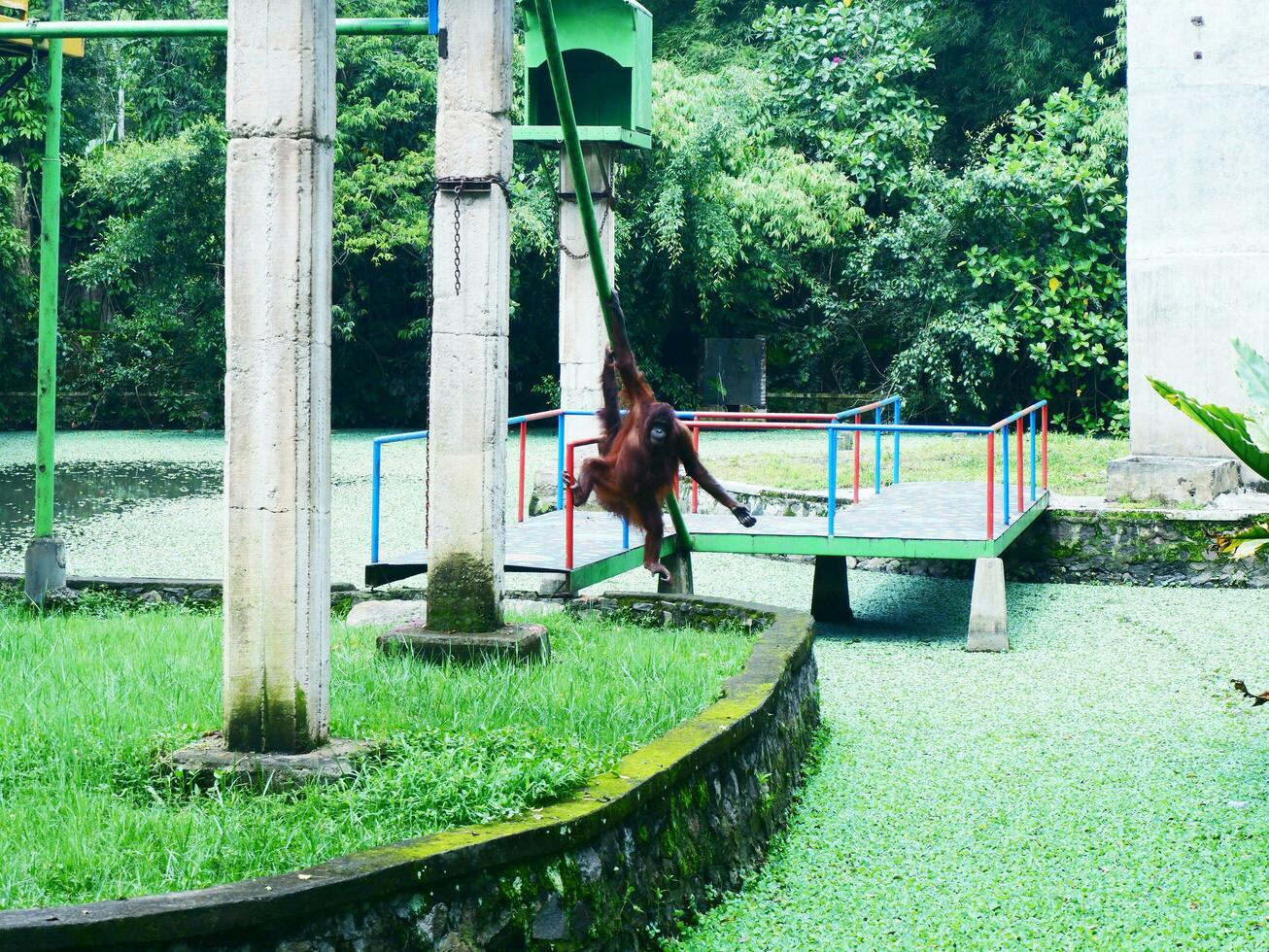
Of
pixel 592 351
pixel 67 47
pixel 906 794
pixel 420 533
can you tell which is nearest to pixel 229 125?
pixel 906 794

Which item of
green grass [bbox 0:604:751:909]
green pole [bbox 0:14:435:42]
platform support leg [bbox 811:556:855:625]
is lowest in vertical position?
platform support leg [bbox 811:556:855:625]

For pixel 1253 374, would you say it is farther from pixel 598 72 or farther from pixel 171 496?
pixel 171 496

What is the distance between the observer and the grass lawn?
48.2 feet

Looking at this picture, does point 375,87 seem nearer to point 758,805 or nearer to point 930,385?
point 930,385

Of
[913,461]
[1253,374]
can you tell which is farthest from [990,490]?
[913,461]

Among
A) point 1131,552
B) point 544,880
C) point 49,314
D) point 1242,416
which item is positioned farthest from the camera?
point 1131,552

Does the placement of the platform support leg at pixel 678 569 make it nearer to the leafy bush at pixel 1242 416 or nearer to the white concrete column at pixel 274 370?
the leafy bush at pixel 1242 416

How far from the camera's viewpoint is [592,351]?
11.3m

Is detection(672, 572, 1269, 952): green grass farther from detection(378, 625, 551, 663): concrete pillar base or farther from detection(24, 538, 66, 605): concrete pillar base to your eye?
detection(24, 538, 66, 605): concrete pillar base

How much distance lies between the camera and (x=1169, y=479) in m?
11.9

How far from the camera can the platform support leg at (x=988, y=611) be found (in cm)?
880

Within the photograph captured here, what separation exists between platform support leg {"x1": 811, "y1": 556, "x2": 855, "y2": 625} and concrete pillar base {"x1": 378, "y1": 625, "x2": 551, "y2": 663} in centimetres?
371

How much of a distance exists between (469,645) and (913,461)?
443 inches

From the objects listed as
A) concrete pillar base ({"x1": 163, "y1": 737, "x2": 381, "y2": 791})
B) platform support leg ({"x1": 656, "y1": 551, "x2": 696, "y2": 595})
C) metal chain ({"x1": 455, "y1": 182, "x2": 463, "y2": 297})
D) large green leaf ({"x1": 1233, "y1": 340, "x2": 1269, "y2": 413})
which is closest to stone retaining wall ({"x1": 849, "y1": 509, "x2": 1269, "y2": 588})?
platform support leg ({"x1": 656, "y1": 551, "x2": 696, "y2": 595})
